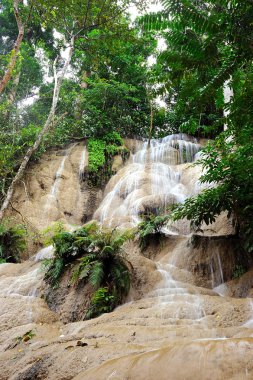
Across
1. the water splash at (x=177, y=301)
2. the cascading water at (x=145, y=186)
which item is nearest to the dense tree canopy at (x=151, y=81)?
the water splash at (x=177, y=301)

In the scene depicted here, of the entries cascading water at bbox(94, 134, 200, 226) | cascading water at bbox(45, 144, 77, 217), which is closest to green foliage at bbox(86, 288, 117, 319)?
cascading water at bbox(94, 134, 200, 226)

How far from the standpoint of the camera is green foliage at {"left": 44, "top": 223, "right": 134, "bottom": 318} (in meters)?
5.83

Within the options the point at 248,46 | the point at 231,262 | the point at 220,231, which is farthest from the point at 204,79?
the point at 220,231

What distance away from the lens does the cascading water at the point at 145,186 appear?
10.6 metres

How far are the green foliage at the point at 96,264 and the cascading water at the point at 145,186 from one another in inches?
128

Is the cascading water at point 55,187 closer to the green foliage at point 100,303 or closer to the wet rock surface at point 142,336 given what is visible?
the wet rock surface at point 142,336

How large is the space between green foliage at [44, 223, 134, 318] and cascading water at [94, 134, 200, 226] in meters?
3.26

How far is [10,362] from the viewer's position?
3.71 meters

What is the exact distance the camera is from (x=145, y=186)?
42.1 ft

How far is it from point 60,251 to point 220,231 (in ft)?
13.6

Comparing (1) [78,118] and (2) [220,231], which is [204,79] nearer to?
(2) [220,231]

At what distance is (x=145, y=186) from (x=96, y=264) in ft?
23.2

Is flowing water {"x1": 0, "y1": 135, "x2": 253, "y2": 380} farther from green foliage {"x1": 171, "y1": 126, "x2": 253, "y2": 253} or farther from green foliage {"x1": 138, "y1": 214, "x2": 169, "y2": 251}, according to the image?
green foliage {"x1": 171, "y1": 126, "x2": 253, "y2": 253}

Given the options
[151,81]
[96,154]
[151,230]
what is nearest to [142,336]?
[151,81]
